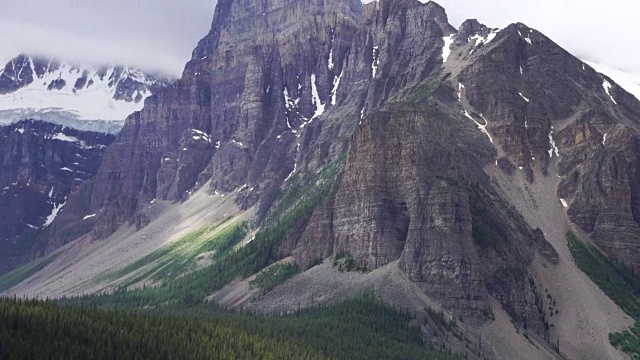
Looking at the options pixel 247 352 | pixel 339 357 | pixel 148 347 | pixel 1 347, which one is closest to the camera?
pixel 1 347

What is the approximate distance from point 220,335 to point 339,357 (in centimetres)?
2440

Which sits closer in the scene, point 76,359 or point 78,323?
point 76,359

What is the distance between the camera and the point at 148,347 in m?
168

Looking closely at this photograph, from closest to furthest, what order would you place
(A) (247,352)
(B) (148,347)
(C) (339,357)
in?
(B) (148,347)
(A) (247,352)
(C) (339,357)

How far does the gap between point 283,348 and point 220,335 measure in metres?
12.5

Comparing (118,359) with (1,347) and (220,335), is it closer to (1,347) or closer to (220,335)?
(1,347)

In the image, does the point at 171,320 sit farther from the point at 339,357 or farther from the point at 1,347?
the point at 1,347

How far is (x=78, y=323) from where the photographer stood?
17075cm

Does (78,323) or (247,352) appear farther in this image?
(247,352)

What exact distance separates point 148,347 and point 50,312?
21332 millimetres

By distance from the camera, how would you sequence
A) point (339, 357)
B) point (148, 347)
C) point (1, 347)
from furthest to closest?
point (339, 357) < point (148, 347) < point (1, 347)

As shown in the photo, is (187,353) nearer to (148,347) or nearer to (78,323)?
(148,347)

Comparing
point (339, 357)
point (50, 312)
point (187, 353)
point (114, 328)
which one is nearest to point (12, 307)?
point (50, 312)

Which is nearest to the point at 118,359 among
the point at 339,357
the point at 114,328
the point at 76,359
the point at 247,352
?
the point at 76,359
